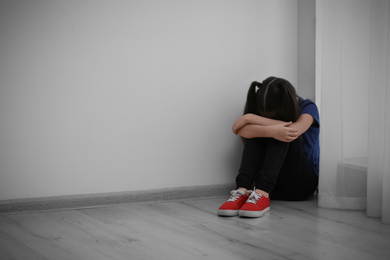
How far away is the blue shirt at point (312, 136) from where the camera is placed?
82.7 inches

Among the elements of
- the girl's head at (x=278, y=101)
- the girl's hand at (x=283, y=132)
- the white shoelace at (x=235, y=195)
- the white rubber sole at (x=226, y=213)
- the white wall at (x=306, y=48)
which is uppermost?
the white wall at (x=306, y=48)

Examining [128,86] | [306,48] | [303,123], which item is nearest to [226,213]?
[303,123]

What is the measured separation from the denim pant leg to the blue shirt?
17cm

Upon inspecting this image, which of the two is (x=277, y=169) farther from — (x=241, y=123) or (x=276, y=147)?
(x=241, y=123)

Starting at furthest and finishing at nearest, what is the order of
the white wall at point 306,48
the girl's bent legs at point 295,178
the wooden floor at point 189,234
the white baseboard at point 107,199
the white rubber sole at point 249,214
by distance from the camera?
the white wall at point 306,48, the girl's bent legs at point 295,178, the white baseboard at point 107,199, the white rubber sole at point 249,214, the wooden floor at point 189,234

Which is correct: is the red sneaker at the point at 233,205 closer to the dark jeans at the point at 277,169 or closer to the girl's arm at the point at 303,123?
the dark jeans at the point at 277,169

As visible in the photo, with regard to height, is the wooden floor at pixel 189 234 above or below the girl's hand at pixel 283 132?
below

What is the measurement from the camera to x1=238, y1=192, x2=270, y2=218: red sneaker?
186 cm

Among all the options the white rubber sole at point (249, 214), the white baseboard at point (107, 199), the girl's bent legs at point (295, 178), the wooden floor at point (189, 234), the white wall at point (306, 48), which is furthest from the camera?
the white wall at point (306, 48)

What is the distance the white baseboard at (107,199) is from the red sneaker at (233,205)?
30 centimetres

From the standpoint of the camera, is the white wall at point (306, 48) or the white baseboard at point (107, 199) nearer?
the white baseboard at point (107, 199)

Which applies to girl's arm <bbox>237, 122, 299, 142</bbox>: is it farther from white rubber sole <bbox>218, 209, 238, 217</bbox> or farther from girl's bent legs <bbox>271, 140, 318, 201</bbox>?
white rubber sole <bbox>218, 209, 238, 217</bbox>

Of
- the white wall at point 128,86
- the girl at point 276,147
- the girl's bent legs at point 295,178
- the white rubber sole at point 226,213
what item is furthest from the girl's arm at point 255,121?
the white rubber sole at point 226,213

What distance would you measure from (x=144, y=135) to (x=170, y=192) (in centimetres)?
28
